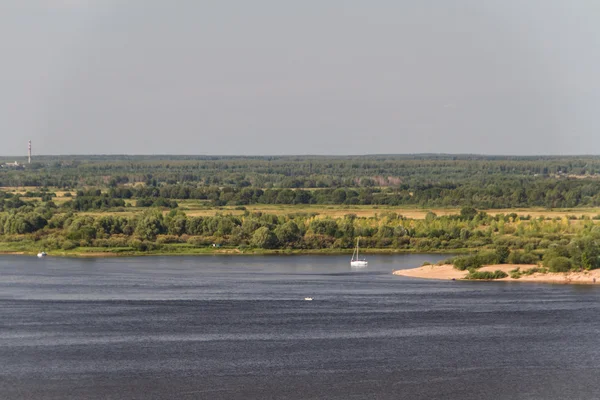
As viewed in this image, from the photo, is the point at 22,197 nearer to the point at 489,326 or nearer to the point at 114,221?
the point at 114,221

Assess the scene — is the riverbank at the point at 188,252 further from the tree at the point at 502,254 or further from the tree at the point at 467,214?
the tree at the point at 467,214

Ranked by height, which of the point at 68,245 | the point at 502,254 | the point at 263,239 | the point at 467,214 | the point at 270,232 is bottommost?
the point at 68,245

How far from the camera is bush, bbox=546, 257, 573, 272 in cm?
5638

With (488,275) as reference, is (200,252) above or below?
below

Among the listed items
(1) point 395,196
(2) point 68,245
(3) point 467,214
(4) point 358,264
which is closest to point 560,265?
(4) point 358,264

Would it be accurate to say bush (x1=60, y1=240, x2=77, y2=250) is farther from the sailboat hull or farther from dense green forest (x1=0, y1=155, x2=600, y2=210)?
dense green forest (x1=0, y1=155, x2=600, y2=210)

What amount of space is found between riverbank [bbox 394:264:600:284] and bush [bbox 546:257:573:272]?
0.84 ft

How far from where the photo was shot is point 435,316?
42938mm

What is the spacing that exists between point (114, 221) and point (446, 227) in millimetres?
24326

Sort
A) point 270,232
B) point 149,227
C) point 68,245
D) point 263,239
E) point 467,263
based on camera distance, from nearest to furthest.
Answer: point 467,263 → point 68,245 → point 263,239 → point 270,232 → point 149,227

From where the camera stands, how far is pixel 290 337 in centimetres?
3825

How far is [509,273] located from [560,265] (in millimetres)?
2776

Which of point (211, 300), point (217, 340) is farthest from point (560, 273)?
point (217, 340)

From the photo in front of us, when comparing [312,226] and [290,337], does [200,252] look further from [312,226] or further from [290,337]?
[290,337]
